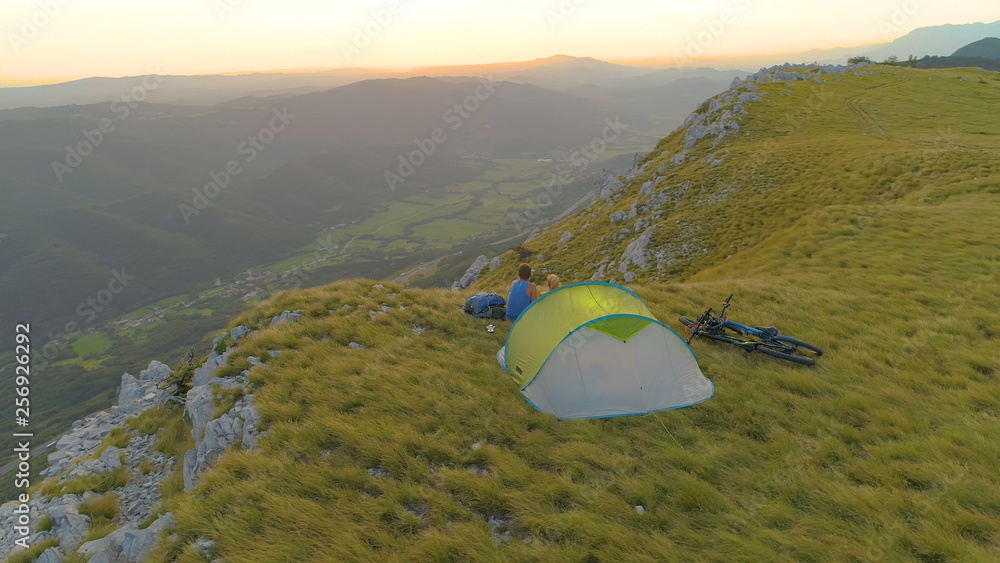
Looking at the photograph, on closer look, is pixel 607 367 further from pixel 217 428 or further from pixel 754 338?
pixel 217 428

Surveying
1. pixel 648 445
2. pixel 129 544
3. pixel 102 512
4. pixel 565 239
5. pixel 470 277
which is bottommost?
pixel 470 277

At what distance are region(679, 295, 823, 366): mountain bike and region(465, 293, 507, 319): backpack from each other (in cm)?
628

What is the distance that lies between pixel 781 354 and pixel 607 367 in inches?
217

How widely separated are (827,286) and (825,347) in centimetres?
719

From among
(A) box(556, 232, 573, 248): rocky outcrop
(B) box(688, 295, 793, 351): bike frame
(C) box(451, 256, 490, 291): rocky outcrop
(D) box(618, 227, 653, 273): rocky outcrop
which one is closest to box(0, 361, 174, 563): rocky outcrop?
(B) box(688, 295, 793, 351): bike frame

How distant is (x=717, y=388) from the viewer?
9922mm

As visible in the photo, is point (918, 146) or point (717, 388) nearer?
point (717, 388)

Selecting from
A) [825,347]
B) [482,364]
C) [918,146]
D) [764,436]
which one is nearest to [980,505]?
[764,436]

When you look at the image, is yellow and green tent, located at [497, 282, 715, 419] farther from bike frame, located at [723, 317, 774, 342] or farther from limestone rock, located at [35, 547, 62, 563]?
limestone rock, located at [35, 547, 62, 563]

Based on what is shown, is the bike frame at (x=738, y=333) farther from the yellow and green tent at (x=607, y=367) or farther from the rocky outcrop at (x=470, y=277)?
the rocky outcrop at (x=470, y=277)

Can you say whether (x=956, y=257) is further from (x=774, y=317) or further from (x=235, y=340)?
(x=235, y=340)

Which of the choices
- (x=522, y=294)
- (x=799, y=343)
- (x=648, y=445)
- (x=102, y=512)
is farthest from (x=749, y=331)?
(x=102, y=512)

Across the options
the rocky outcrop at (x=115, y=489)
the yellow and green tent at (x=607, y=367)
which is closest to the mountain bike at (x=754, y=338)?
the yellow and green tent at (x=607, y=367)

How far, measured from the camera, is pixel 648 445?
813cm
